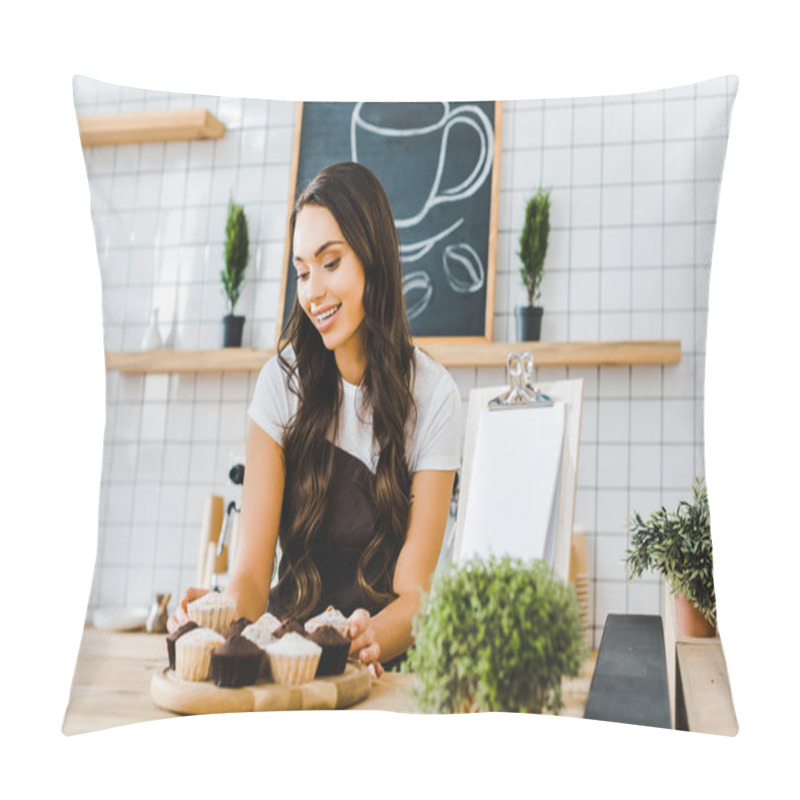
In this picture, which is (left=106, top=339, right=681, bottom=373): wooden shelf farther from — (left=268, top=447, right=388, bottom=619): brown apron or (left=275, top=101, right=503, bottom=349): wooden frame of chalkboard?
(left=268, top=447, right=388, bottom=619): brown apron

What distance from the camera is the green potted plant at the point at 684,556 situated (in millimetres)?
1347

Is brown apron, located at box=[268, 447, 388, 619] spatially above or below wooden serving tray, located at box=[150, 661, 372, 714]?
above

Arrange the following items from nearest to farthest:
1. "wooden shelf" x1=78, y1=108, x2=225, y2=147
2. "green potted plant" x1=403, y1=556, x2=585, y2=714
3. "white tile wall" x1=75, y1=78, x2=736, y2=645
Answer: "green potted plant" x1=403, y1=556, x2=585, y2=714 → "white tile wall" x1=75, y1=78, x2=736, y2=645 → "wooden shelf" x1=78, y1=108, x2=225, y2=147

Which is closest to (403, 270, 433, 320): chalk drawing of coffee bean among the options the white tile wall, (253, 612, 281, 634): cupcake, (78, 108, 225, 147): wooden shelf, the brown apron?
the white tile wall

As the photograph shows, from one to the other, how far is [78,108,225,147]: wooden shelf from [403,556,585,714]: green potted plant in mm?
765

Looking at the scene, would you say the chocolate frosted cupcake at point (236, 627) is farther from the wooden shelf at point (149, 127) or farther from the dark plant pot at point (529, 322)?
the wooden shelf at point (149, 127)

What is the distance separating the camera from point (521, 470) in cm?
138

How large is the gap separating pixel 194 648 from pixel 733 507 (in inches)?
32.5

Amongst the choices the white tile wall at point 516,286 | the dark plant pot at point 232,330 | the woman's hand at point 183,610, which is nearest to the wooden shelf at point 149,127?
the white tile wall at point 516,286

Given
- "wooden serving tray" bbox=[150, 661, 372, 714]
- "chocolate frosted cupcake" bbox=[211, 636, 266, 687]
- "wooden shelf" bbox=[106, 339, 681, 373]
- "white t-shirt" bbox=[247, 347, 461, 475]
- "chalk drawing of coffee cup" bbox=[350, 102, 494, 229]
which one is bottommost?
"wooden serving tray" bbox=[150, 661, 372, 714]

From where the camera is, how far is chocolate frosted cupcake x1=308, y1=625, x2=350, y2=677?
135cm

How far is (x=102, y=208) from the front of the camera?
148 centimetres

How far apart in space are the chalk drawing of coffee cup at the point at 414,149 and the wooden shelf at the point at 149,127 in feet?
0.73

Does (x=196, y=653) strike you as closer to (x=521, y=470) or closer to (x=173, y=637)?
(x=173, y=637)
